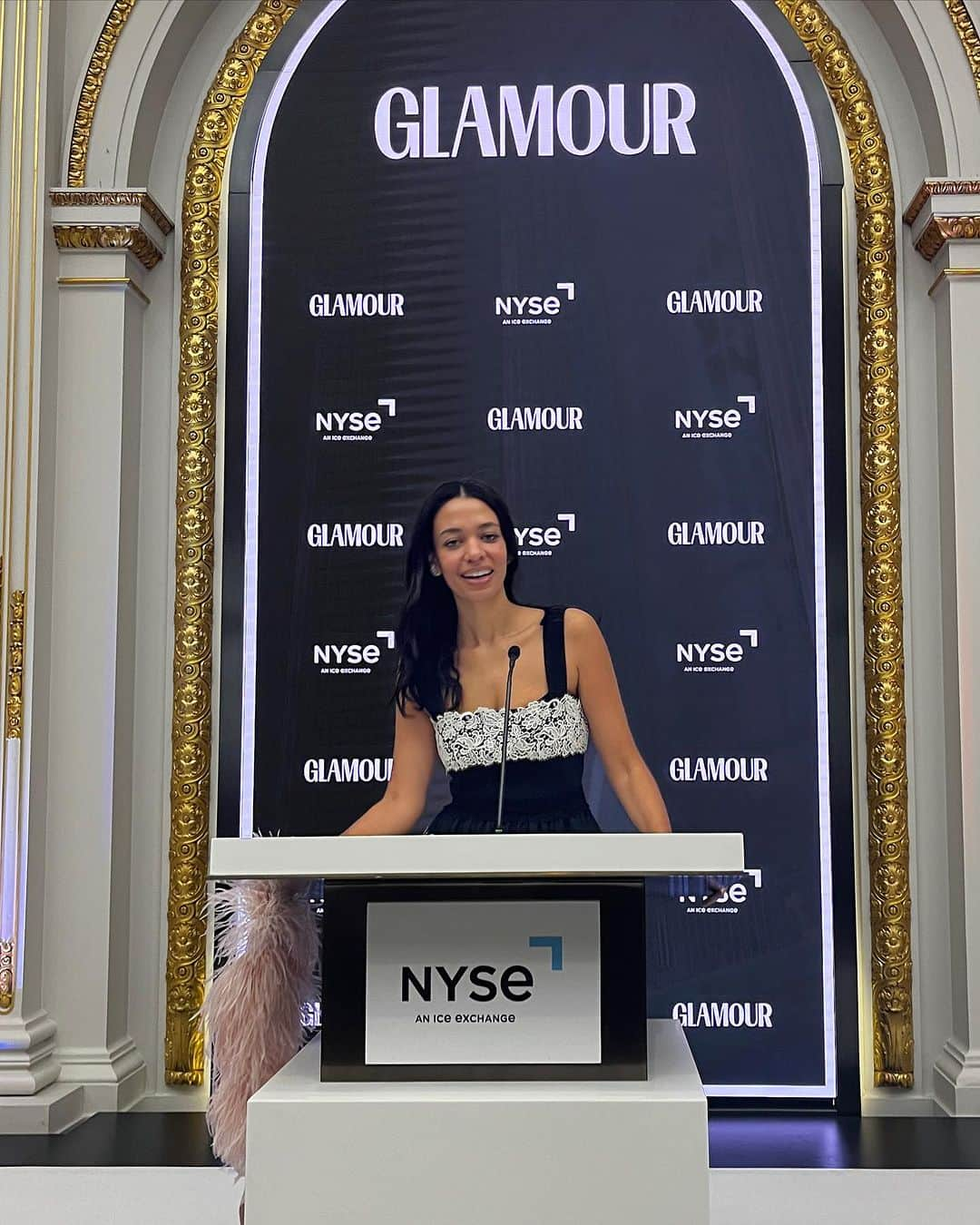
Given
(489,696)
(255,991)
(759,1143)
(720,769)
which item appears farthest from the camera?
(720,769)

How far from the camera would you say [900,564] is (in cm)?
424

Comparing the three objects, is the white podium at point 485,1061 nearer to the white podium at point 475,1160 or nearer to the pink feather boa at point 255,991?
the white podium at point 475,1160

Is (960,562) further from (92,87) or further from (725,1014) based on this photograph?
(92,87)

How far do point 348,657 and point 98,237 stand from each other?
150 centimetres

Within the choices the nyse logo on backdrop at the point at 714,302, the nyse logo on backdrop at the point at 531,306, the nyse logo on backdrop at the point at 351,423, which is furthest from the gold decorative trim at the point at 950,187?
the nyse logo on backdrop at the point at 351,423

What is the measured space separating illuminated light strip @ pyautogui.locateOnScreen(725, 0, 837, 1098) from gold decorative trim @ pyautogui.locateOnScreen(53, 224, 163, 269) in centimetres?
207

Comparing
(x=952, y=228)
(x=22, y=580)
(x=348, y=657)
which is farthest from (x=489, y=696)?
(x=952, y=228)

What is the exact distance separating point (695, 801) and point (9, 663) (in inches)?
81.6

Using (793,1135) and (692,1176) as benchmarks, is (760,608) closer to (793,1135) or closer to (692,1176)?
(793,1135)

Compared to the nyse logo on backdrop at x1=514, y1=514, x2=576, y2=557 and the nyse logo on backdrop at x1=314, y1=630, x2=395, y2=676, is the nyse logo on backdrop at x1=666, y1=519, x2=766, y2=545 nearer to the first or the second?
the nyse logo on backdrop at x1=514, y1=514, x2=576, y2=557

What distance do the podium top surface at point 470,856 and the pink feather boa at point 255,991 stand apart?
28cm

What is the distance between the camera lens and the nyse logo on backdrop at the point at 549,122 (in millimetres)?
4414

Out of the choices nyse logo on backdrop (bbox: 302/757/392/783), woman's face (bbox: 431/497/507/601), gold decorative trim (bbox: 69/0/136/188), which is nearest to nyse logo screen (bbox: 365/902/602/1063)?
woman's face (bbox: 431/497/507/601)

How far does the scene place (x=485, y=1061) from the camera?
77.3 inches
